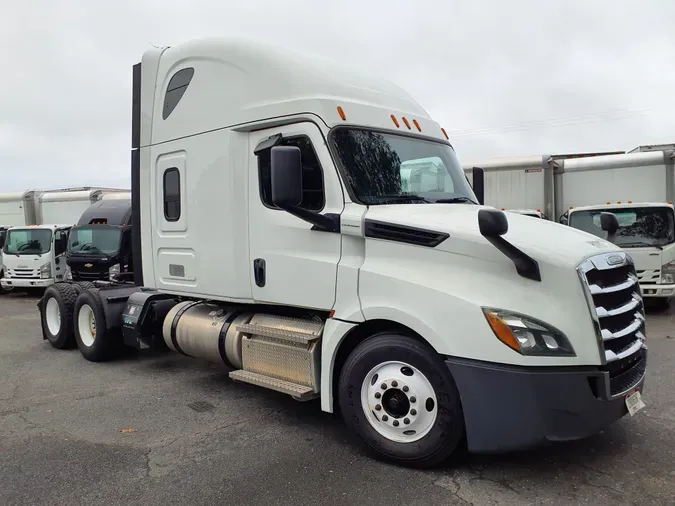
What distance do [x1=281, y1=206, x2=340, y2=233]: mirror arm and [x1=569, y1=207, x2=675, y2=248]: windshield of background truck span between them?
7624 mm

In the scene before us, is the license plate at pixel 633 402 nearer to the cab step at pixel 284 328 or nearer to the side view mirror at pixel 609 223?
the side view mirror at pixel 609 223

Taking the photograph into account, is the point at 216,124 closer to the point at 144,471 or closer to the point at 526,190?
the point at 144,471

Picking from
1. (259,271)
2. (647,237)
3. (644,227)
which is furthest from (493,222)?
(644,227)

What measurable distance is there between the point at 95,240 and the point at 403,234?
35.9ft

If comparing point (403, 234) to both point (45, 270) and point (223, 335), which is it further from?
point (45, 270)

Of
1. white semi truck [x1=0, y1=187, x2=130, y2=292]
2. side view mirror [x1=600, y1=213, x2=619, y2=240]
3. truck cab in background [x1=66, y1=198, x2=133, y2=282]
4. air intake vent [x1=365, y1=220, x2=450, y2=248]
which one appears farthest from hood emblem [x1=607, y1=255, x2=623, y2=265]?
white semi truck [x1=0, y1=187, x2=130, y2=292]

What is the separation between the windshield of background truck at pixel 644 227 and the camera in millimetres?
10109

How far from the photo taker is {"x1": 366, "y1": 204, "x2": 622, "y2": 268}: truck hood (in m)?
3.54

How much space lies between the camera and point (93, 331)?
7.30m

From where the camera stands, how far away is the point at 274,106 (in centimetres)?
469

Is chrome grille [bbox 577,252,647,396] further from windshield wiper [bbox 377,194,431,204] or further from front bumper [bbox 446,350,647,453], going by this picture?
windshield wiper [bbox 377,194,431,204]

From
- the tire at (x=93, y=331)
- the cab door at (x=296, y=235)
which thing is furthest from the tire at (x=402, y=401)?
the tire at (x=93, y=331)

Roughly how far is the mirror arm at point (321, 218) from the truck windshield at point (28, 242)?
1270 cm

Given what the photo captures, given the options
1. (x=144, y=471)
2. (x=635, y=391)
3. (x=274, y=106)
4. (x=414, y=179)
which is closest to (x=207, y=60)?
(x=274, y=106)
